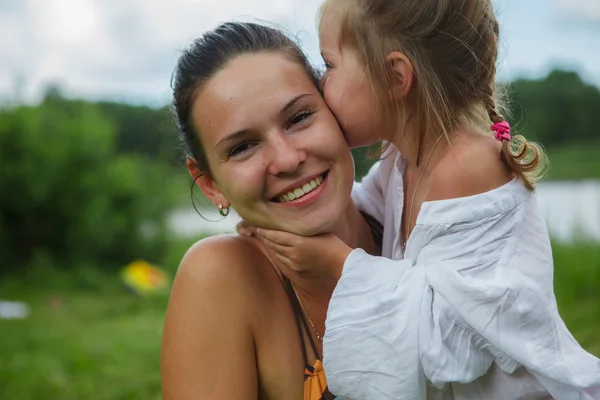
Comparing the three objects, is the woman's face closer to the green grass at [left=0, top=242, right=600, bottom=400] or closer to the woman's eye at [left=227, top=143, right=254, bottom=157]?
the woman's eye at [left=227, top=143, right=254, bottom=157]

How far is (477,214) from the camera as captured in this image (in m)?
2.12

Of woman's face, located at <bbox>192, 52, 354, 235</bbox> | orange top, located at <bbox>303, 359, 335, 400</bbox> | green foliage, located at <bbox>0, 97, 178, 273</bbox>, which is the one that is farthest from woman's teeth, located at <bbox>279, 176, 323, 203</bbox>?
green foliage, located at <bbox>0, 97, 178, 273</bbox>

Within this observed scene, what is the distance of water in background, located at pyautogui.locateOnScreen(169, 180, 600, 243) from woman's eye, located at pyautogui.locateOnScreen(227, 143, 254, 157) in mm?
2844

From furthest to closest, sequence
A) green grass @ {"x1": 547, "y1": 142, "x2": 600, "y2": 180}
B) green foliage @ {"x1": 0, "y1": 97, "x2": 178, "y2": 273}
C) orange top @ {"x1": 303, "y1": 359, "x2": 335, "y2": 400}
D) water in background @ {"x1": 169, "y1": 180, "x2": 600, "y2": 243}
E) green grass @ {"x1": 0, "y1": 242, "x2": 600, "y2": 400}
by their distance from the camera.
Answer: green foliage @ {"x1": 0, "y1": 97, "x2": 178, "y2": 273}, green grass @ {"x1": 547, "y1": 142, "x2": 600, "y2": 180}, water in background @ {"x1": 169, "y1": 180, "x2": 600, "y2": 243}, green grass @ {"x1": 0, "y1": 242, "x2": 600, "y2": 400}, orange top @ {"x1": 303, "y1": 359, "x2": 335, "y2": 400}

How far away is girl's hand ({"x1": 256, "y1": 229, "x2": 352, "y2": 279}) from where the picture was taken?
7.16ft

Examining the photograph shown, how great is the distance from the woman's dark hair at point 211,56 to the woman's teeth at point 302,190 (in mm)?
317

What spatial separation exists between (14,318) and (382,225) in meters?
5.18

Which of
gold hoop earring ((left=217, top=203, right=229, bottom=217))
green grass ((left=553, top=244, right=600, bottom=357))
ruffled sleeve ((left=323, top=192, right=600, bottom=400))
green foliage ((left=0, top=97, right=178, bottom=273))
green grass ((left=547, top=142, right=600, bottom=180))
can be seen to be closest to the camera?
ruffled sleeve ((left=323, top=192, right=600, bottom=400))

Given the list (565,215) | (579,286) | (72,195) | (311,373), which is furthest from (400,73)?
(72,195)

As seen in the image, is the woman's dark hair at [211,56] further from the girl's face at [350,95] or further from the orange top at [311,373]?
the orange top at [311,373]

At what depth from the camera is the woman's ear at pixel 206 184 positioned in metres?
2.40

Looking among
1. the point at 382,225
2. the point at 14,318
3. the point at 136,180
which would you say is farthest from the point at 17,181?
the point at 382,225

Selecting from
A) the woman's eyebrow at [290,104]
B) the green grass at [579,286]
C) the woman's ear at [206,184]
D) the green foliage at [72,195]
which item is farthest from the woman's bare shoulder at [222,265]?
the green foliage at [72,195]

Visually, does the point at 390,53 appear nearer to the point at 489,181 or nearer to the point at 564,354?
the point at 489,181
